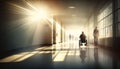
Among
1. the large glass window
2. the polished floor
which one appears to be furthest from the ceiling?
the polished floor

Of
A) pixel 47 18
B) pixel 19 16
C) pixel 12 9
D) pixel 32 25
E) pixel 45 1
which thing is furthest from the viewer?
pixel 47 18

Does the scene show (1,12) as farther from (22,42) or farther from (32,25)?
(32,25)

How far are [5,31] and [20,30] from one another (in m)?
3.32

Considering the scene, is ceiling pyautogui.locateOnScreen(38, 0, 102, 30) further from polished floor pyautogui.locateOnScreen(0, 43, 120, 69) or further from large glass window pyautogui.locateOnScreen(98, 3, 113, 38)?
polished floor pyautogui.locateOnScreen(0, 43, 120, 69)

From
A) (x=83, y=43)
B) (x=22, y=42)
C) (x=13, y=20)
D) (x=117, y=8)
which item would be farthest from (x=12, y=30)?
(x=83, y=43)

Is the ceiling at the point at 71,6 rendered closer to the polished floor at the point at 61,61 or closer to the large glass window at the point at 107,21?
the large glass window at the point at 107,21

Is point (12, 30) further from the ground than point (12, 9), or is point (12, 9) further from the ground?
point (12, 9)

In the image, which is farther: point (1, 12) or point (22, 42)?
point (22, 42)

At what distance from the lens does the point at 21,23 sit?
14.6 m

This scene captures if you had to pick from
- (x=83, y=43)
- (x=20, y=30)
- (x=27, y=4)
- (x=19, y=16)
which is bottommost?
(x=83, y=43)

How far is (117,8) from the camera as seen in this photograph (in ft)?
38.1

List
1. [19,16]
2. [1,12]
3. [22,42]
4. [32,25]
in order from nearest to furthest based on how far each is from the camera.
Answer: [1,12]
[19,16]
[22,42]
[32,25]

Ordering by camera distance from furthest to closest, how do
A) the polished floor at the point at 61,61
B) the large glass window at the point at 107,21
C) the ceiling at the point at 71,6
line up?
the ceiling at the point at 71,6 → the large glass window at the point at 107,21 → the polished floor at the point at 61,61

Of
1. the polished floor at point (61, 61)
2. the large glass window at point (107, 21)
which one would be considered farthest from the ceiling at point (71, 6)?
the polished floor at point (61, 61)
